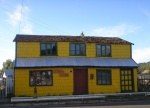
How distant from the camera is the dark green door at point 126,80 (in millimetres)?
30188

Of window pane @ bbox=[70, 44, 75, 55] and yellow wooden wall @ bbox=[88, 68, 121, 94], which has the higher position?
window pane @ bbox=[70, 44, 75, 55]

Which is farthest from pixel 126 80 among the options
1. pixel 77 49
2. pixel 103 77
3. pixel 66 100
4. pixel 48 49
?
pixel 66 100

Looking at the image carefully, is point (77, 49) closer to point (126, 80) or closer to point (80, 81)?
point (80, 81)

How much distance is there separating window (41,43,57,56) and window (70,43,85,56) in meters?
1.62

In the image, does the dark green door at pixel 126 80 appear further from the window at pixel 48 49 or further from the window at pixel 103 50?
the window at pixel 48 49

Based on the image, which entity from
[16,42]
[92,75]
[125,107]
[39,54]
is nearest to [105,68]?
[92,75]

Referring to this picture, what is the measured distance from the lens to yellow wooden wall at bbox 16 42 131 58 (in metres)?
28.9

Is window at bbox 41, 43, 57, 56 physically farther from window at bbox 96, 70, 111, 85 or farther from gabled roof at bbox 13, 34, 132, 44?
window at bbox 96, 70, 111, 85

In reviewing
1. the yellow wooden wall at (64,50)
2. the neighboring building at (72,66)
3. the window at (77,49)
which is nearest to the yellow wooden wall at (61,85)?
the neighboring building at (72,66)

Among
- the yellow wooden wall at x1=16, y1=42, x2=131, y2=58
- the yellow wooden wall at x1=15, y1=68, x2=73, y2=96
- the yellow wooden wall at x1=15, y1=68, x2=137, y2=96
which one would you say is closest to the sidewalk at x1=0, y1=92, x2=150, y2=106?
the yellow wooden wall at x1=15, y1=68, x2=137, y2=96

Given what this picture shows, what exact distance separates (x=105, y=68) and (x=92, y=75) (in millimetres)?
1410

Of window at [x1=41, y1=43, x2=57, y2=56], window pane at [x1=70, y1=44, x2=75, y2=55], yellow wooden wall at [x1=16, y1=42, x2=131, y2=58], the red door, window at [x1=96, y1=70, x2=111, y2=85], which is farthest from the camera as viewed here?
window pane at [x1=70, y1=44, x2=75, y2=55]

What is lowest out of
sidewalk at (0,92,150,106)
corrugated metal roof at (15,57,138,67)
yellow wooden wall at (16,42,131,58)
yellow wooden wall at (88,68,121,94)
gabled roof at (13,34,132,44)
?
sidewalk at (0,92,150,106)

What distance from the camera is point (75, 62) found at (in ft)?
95.3
